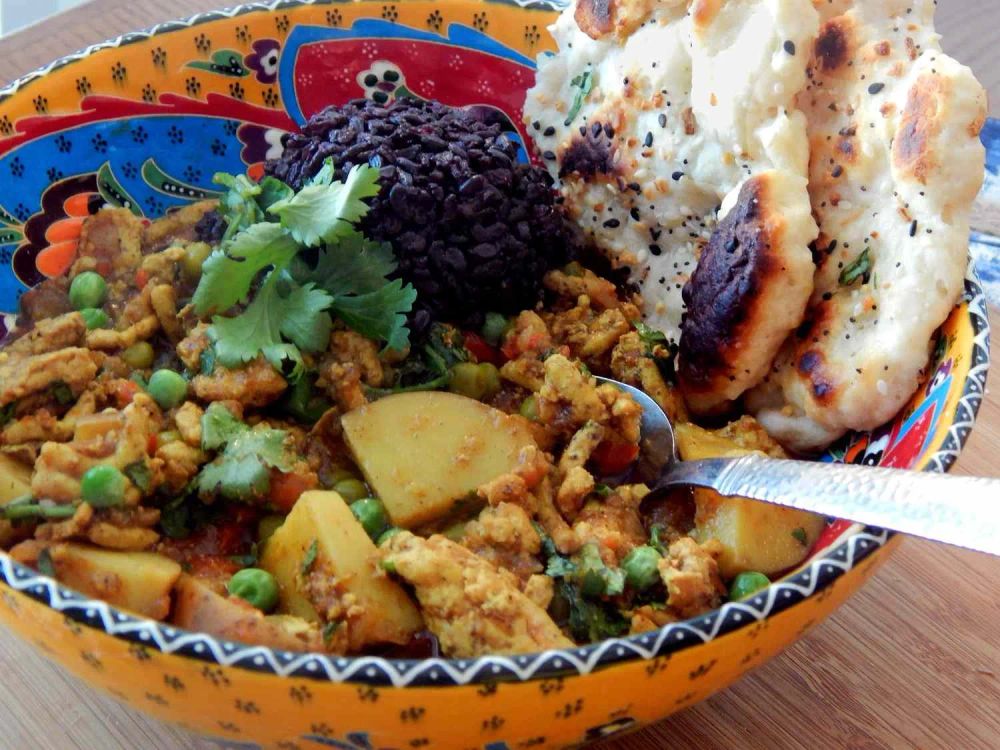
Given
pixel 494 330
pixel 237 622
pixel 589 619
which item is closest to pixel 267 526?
pixel 237 622

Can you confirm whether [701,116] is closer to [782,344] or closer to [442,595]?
[782,344]

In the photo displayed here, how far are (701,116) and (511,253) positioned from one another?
2.22 feet

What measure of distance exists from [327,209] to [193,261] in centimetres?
54

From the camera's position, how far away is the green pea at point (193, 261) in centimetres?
305

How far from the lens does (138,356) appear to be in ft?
9.37

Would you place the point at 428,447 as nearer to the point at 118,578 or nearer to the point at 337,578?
the point at 337,578

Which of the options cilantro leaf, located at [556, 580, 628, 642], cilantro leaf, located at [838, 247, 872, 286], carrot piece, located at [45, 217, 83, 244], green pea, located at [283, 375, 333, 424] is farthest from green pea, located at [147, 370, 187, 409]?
cilantro leaf, located at [838, 247, 872, 286]

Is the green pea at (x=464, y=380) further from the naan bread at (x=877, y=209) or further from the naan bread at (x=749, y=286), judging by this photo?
the naan bread at (x=877, y=209)

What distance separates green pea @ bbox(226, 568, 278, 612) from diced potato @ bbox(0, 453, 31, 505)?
22.3 inches

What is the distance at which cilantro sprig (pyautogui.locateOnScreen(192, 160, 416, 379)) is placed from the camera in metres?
2.70

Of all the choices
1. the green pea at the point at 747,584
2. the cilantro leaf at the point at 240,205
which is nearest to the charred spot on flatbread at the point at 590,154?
the cilantro leaf at the point at 240,205

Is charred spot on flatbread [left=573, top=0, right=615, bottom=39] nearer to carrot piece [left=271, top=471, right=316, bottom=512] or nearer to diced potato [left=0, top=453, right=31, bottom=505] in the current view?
carrot piece [left=271, top=471, right=316, bottom=512]

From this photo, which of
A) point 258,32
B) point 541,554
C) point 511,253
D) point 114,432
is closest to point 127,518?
point 114,432

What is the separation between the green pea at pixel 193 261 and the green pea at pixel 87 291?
0.84 ft
